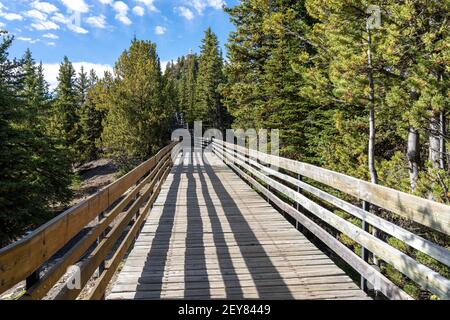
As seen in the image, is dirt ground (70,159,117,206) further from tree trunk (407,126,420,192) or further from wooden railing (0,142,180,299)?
wooden railing (0,142,180,299)

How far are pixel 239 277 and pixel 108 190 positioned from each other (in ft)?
6.11

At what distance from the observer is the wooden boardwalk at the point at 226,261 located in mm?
3777

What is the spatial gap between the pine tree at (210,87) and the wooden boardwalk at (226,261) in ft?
136

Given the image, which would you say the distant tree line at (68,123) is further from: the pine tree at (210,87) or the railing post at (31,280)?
the railing post at (31,280)

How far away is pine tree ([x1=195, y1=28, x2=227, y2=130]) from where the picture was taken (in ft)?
157

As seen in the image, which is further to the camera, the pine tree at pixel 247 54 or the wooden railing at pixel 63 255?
the pine tree at pixel 247 54

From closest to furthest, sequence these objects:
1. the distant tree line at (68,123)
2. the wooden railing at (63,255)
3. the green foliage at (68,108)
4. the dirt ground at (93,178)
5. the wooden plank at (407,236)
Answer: the wooden railing at (63,255) → the wooden plank at (407,236) → the distant tree line at (68,123) → the dirt ground at (93,178) → the green foliage at (68,108)

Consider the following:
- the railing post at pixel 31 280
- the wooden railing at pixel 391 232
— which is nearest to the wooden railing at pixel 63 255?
the railing post at pixel 31 280

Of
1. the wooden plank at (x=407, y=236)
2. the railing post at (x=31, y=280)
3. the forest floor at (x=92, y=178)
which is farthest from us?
the forest floor at (x=92, y=178)

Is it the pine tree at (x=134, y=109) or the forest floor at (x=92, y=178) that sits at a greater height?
the pine tree at (x=134, y=109)

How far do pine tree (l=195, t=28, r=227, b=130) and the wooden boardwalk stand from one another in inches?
1636
